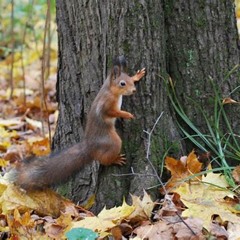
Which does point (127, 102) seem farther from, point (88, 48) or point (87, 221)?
point (87, 221)

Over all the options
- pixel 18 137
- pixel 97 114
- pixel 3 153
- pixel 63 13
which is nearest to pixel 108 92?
pixel 97 114

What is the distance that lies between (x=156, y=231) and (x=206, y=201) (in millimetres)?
347

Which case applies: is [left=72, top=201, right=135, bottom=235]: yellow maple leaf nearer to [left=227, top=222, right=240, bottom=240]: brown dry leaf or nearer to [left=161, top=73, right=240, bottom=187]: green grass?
[left=227, top=222, right=240, bottom=240]: brown dry leaf

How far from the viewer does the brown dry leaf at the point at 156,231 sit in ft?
10.6

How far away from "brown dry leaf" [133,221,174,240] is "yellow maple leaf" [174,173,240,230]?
0.39ft

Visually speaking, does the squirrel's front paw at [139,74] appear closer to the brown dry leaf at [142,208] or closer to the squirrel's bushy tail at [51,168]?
the squirrel's bushy tail at [51,168]

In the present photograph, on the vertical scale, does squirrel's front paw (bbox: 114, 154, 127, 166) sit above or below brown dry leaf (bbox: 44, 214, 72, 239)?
above

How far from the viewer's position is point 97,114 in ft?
11.7

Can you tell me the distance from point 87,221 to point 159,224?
0.38 meters

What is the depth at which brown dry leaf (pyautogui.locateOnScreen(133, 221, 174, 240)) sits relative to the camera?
10.6 ft

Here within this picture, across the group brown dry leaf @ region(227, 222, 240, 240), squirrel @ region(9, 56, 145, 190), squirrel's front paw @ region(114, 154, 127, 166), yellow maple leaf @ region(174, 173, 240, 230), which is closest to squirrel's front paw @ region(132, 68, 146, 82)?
squirrel @ region(9, 56, 145, 190)

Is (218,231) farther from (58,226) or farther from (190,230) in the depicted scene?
(58,226)

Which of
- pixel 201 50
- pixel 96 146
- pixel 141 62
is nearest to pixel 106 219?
pixel 96 146

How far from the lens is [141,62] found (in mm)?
3584
